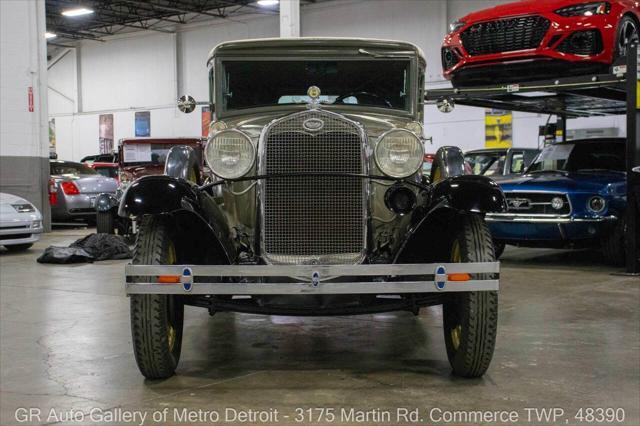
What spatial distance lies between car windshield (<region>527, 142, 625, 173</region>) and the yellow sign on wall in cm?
1212

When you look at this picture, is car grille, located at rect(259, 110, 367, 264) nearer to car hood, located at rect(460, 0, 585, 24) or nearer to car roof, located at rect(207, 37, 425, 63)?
car roof, located at rect(207, 37, 425, 63)

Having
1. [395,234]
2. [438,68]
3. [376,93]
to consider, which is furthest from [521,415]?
[438,68]

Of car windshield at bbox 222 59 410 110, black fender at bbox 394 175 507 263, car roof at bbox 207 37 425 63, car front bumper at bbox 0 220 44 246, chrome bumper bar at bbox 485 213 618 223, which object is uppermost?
car roof at bbox 207 37 425 63

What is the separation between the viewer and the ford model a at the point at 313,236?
11.6ft

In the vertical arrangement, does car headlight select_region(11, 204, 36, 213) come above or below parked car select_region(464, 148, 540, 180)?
below

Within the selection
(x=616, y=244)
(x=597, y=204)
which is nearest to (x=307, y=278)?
(x=597, y=204)

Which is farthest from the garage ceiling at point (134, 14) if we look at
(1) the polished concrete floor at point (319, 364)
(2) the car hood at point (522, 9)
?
(1) the polished concrete floor at point (319, 364)

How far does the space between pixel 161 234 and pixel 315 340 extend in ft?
4.87

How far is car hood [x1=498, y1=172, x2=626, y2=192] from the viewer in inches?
310

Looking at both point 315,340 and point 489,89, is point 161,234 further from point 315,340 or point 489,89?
point 489,89

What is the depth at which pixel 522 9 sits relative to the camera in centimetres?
775

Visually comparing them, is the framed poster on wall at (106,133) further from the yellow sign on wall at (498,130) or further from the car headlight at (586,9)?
the car headlight at (586,9)

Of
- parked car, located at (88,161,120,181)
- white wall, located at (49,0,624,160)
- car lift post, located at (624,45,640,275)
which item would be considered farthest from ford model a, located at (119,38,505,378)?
white wall, located at (49,0,624,160)

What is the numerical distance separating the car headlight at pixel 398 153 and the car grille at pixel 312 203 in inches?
6.4
